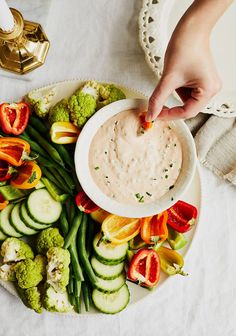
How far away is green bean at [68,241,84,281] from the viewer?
1.61 metres

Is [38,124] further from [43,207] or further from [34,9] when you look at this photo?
[34,9]

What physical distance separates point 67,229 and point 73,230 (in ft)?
0.09

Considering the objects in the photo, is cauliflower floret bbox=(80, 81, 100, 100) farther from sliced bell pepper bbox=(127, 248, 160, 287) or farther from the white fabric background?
sliced bell pepper bbox=(127, 248, 160, 287)

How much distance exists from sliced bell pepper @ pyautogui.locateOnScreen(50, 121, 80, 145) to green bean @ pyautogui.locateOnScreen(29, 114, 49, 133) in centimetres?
7

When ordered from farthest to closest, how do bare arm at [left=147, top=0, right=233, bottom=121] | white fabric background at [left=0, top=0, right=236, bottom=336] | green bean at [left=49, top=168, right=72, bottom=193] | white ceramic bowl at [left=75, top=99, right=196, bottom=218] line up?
white fabric background at [left=0, top=0, right=236, bottom=336] < green bean at [left=49, top=168, right=72, bottom=193] < white ceramic bowl at [left=75, top=99, right=196, bottom=218] < bare arm at [left=147, top=0, right=233, bottom=121]

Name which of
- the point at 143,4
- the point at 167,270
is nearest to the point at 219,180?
the point at 167,270

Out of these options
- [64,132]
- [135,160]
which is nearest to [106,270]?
[135,160]

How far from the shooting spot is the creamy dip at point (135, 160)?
1.55 m

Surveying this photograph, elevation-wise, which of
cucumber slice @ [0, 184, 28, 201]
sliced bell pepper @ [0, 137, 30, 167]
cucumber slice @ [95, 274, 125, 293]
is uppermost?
sliced bell pepper @ [0, 137, 30, 167]

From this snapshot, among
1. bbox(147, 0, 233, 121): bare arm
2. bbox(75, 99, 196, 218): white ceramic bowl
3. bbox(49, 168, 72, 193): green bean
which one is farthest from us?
bbox(49, 168, 72, 193): green bean

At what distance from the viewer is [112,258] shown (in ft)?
5.26

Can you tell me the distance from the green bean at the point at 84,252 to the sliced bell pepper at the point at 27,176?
0.70 ft

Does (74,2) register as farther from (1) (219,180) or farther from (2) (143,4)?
(1) (219,180)

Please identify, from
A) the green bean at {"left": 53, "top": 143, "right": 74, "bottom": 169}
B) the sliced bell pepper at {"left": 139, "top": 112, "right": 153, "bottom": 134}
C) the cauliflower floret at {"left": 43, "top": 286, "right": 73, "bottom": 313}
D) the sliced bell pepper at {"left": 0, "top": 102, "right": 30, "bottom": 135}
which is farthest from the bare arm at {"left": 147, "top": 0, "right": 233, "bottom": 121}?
the cauliflower floret at {"left": 43, "top": 286, "right": 73, "bottom": 313}
